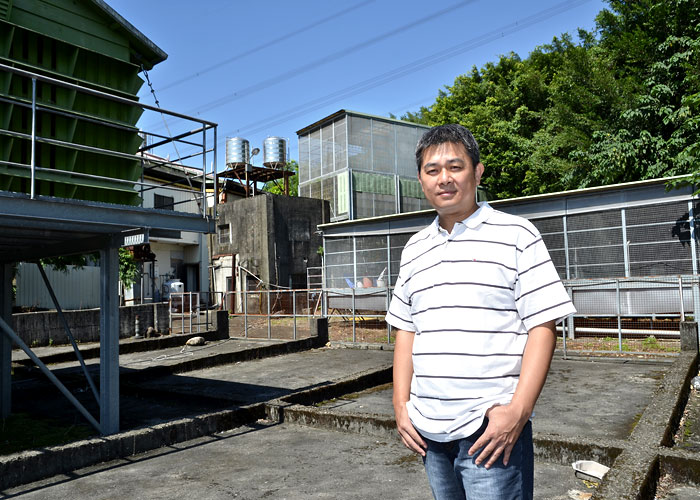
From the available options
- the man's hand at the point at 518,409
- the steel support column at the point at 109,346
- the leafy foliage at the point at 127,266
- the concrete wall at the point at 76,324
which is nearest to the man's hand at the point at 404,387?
the man's hand at the point at 518,409

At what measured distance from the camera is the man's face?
211cm

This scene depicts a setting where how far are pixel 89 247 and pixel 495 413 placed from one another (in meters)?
6.62

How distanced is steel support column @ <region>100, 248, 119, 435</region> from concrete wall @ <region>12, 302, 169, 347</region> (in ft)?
33.7

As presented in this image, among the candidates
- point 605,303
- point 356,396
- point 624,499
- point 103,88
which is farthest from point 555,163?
point 624,499

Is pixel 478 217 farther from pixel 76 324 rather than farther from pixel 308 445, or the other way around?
pixel 76 324

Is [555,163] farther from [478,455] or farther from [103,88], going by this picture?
[478,455]

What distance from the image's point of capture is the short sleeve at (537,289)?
1.88 metres

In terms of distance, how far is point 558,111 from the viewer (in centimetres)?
2414

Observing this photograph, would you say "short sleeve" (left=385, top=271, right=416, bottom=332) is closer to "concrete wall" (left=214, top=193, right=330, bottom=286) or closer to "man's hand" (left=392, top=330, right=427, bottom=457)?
"man's hand" (left=392, top=330, right=427, bottom=457)

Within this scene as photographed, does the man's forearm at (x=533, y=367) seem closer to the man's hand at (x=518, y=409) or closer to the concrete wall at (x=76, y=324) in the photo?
the man's hand at (x=518, y=409)

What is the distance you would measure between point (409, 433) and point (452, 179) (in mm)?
1011

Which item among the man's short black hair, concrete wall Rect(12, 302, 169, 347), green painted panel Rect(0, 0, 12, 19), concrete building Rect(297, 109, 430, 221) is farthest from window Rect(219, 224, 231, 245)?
the man's short black hair

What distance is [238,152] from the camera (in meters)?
36.5

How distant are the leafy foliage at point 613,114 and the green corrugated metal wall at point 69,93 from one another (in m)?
15.1
